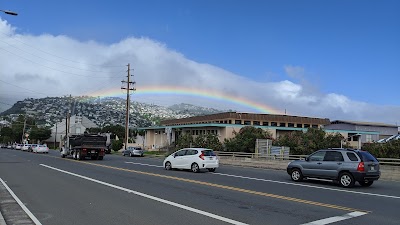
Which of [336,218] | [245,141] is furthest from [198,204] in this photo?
[245,141]

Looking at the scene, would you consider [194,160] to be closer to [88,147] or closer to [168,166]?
[168,166]

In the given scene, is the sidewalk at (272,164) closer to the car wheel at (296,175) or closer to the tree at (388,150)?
the car wheel at (296,175)

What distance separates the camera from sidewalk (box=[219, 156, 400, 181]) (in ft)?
70.3

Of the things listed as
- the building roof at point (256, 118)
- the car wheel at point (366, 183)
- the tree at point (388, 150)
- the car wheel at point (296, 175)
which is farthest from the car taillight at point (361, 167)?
the building roof at point (256, 118)

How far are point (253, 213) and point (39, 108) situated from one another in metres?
118

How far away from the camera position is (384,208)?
35.8 feet

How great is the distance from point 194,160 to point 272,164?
8.44 meters

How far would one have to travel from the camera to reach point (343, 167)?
1647 cm

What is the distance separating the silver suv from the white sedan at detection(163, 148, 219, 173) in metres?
6.87

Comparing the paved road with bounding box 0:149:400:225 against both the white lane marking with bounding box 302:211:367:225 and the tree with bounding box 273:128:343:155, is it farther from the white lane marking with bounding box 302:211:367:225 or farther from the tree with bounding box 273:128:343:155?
the tree with bounding box 273:128:343:155

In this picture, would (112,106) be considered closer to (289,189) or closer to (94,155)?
(94,155)

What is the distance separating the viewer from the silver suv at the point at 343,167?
16109 millimetres

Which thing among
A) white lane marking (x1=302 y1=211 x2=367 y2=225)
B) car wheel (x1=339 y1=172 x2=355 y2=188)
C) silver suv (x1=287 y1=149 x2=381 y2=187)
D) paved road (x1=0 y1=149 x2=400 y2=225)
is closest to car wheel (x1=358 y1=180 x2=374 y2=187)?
silver suv (x1=287 y1=149 x2=381 y2=187)

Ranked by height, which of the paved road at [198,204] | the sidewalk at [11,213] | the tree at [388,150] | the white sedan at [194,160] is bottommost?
the sidewalk at [11,213]
